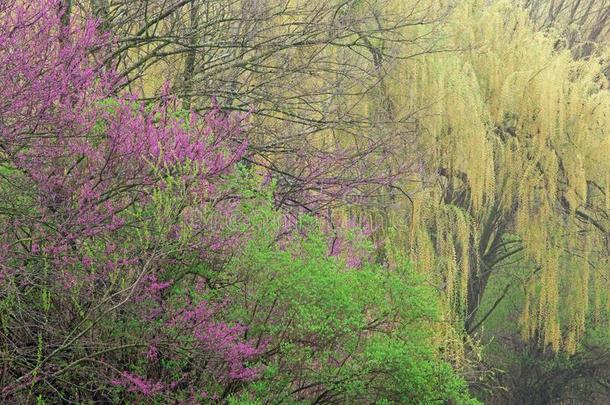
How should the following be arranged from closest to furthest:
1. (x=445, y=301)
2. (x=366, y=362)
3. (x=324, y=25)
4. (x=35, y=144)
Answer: (x=35, y=144) → (x=366, y=362) → (x=324, y=25) → (x=445, y=301)

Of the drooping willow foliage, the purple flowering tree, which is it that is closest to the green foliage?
the purple flowering tree

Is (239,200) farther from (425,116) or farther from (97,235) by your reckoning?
(425,116)

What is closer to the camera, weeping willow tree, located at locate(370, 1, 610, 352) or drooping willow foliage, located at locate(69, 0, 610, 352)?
drooping willow foliage, located at locate(69, 0, 610, 352)

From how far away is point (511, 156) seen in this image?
13.6 m

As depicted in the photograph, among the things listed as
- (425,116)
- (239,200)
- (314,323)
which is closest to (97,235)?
(239,200)

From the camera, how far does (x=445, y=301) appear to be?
40.3 feet

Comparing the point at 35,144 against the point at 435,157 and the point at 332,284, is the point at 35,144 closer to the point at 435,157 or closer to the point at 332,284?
the point at 332,284

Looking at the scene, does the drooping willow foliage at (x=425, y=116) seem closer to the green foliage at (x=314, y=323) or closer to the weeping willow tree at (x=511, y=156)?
the weeping willow tree at (x=511, y=156)

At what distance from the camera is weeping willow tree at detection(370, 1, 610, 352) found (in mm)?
12664

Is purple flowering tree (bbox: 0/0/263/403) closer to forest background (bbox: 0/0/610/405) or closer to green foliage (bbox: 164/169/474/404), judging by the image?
forest background (bbox: 0/0/610/405)

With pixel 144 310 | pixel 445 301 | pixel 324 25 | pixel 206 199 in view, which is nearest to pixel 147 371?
pixel 144 310

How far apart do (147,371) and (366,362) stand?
160cm

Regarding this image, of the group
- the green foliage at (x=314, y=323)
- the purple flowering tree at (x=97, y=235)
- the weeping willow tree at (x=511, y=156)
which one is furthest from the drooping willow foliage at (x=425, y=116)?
the purple flowering tree at (x=97, y=235)

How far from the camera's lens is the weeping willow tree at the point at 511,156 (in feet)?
41.5
